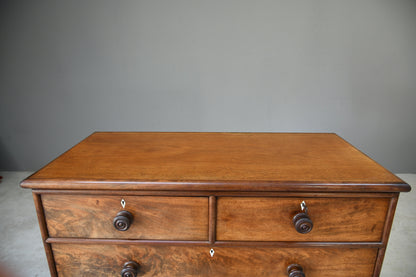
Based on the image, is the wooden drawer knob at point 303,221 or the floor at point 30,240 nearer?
the wooden drawer knob at point 303,221

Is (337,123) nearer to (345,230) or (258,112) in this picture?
(258,112)

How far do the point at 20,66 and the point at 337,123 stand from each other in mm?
3021

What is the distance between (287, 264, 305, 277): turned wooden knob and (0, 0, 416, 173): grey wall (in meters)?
1.70

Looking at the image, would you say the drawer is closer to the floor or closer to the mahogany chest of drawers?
the mahogany chest of drawers

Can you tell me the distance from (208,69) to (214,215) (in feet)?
5.78

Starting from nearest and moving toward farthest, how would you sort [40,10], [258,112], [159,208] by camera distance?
[159,208], [40,10], [258,112]

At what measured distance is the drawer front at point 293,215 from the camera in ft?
2.63

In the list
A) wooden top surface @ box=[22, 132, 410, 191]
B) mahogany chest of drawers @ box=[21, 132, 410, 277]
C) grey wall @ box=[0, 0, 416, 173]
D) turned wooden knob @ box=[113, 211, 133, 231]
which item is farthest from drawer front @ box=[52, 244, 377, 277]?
grey wall @ box=[0, 0, 416, 173]

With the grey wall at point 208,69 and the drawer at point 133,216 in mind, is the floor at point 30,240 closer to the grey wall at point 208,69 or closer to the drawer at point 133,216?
the grey wall at point 208,69

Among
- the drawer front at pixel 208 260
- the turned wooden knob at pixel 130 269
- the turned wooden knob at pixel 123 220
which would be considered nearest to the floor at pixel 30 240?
the drawer front at pixel 208 260

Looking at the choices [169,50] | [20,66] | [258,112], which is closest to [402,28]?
[258,112]

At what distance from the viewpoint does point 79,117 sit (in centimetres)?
247

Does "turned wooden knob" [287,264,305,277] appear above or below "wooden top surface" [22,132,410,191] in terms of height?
below

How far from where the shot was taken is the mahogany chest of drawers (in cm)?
78
